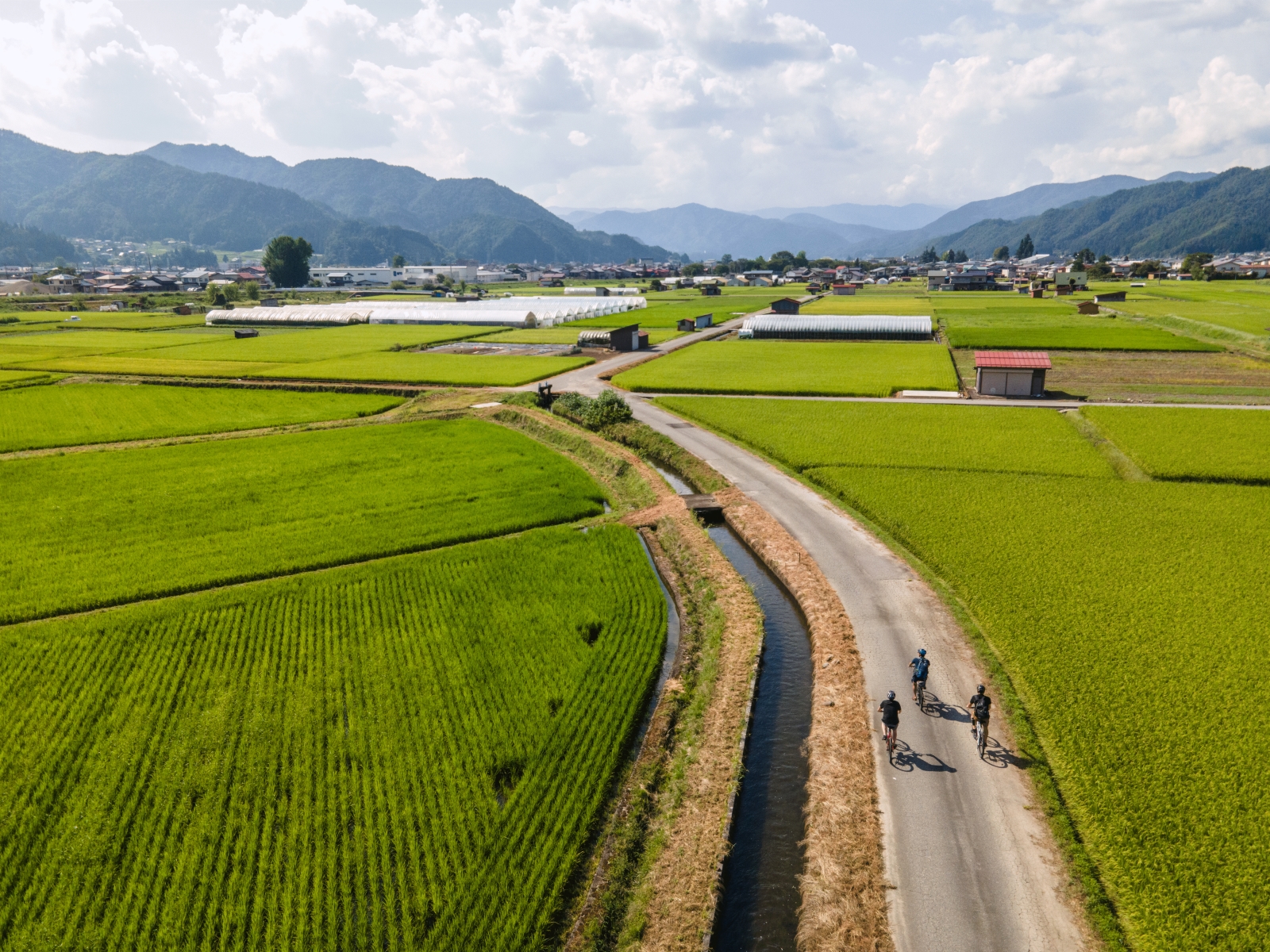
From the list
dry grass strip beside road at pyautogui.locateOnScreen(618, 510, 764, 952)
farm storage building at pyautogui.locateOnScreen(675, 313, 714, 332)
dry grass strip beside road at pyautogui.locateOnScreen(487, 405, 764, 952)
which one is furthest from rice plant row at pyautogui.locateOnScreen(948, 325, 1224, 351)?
dry grass strip beside road at pyautogui.locateOnScreen(618, 510, 764, 952)

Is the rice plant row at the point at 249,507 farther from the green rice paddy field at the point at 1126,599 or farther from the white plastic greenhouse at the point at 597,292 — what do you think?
the white plastic greenhouse at the point at 597,292

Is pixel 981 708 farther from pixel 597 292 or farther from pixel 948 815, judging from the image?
pixel 597 292

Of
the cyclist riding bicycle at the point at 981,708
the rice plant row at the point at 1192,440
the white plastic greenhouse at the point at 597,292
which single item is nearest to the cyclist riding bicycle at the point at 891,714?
the cyclist riding bicycle at the point at 981,708

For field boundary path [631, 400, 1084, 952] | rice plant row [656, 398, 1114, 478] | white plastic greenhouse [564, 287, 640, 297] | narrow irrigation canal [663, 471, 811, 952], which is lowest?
narrow irrigation canal [663, 471, 811, 952]

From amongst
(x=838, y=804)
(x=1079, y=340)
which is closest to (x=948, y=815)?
(x=838, y=804)

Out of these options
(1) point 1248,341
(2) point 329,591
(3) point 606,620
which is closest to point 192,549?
(2) point 329,591

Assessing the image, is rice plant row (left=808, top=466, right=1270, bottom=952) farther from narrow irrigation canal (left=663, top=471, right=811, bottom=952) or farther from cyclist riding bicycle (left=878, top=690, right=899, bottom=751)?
narrow irrigation canal (left=663, top=471, right=811, bottom=952)
